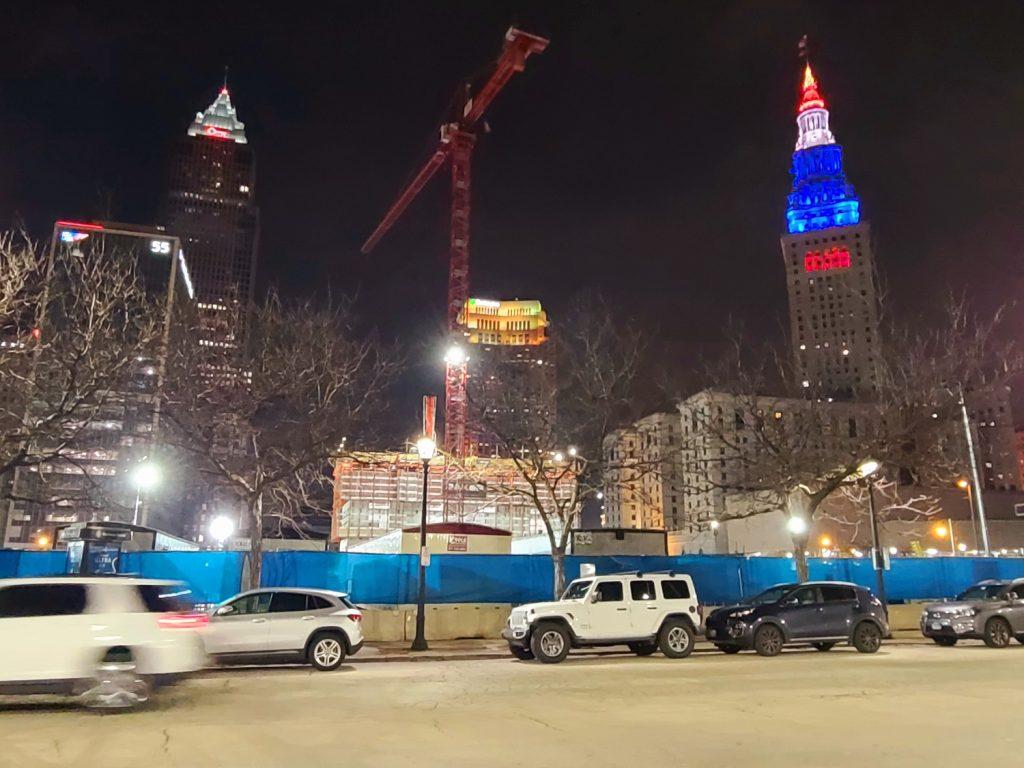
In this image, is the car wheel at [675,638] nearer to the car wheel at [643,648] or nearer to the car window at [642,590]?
the car wheel at [643,648]

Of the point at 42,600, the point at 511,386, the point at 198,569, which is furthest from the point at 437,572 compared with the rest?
the point at 42,600

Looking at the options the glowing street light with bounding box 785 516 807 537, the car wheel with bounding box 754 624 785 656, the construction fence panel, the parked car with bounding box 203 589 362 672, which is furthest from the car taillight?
the glowing street light with bounding box 785 516 807 537

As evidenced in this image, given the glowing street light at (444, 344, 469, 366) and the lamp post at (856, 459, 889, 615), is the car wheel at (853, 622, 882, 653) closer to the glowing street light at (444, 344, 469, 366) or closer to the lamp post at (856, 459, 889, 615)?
the lamp post at (856, 459, 889, 615)

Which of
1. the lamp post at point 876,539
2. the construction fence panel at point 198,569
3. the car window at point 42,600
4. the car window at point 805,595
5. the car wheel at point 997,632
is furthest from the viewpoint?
the lamp post at point 876,539

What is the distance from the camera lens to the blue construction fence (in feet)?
72.1

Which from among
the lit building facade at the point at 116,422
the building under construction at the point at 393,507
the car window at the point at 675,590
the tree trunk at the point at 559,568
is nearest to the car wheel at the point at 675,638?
the car window at the point at 675,590

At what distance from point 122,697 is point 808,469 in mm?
22730

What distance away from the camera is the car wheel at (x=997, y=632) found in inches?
790

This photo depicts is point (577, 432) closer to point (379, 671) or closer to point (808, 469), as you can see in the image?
point (808, 469)

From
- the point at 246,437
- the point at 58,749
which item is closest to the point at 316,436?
the point at 246,437

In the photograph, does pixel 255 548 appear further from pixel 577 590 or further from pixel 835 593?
pixel 835 593

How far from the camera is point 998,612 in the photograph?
66.1ft

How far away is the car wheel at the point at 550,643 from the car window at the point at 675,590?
8.75 feet

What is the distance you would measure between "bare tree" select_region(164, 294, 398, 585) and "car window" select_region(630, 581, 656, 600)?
34.5ft
